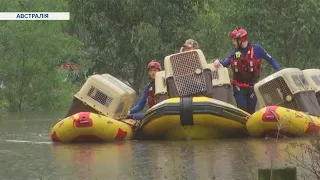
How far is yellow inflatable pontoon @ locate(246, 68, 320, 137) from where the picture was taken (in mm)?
13516

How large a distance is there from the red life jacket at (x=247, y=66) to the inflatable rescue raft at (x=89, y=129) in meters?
2.31

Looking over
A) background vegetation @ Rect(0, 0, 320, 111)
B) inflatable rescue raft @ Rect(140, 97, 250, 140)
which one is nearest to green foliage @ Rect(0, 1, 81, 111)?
background vegetation @ Rect(0, 0, 320, 111)

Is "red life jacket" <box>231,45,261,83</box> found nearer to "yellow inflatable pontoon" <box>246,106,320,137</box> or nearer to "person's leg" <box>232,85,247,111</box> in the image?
"person's leg" <box>232,85,247,111</box>

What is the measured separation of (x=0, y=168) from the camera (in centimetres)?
1034

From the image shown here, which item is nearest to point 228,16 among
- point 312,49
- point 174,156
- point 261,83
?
point 312,49

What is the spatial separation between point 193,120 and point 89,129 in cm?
166

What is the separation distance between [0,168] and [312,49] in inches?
733

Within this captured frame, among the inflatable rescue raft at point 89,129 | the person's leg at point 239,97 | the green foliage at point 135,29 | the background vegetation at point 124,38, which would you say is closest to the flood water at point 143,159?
the inflatable rescue raft at point 89,129

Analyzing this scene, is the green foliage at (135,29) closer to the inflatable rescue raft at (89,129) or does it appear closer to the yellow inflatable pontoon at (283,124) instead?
the inflatable rescue raft at (89,129)

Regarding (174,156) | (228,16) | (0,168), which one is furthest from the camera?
(228,16)

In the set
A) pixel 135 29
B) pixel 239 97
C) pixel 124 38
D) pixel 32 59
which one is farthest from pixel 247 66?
pixel 32 59

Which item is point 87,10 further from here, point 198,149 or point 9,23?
point 198,149

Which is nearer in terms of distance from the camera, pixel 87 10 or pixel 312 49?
pixel 312 49

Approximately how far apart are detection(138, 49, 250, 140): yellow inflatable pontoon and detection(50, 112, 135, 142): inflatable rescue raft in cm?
44
